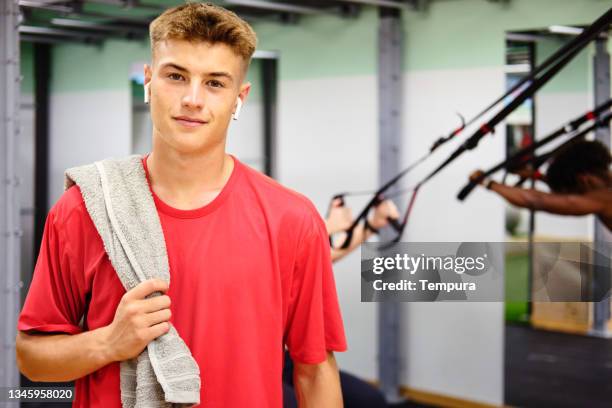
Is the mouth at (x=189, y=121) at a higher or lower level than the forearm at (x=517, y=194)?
higher

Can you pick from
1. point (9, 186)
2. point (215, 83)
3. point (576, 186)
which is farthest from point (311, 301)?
point (576, 186)

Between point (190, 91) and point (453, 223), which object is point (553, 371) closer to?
point (453, 223)

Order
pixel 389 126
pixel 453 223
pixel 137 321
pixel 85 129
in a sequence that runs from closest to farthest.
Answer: pixel 137 321 < pixel 453 223 < pixel 389 126 < pixel 85 129

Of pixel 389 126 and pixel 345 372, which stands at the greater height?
pixel 389 126

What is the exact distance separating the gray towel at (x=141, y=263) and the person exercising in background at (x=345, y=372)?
4.51 feet

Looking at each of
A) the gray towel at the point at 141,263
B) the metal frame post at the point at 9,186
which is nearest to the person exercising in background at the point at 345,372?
the metal frame post at the point at 9,186

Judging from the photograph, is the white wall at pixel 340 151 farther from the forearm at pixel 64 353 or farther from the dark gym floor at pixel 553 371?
the forearm at pixel 64 353

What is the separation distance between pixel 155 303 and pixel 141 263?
0.27 ft

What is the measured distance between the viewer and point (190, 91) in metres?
1.44

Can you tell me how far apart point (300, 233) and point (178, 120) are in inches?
12.7

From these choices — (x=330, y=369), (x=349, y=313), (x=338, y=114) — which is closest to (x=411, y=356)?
(x=349, y=313)

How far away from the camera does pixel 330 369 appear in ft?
5.32

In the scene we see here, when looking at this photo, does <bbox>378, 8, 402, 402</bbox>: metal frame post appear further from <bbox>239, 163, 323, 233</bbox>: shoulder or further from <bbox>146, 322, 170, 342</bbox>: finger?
<bbox>146, 322, 170, 342</bbox>: finger

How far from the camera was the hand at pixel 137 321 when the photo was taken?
54.9 inches
